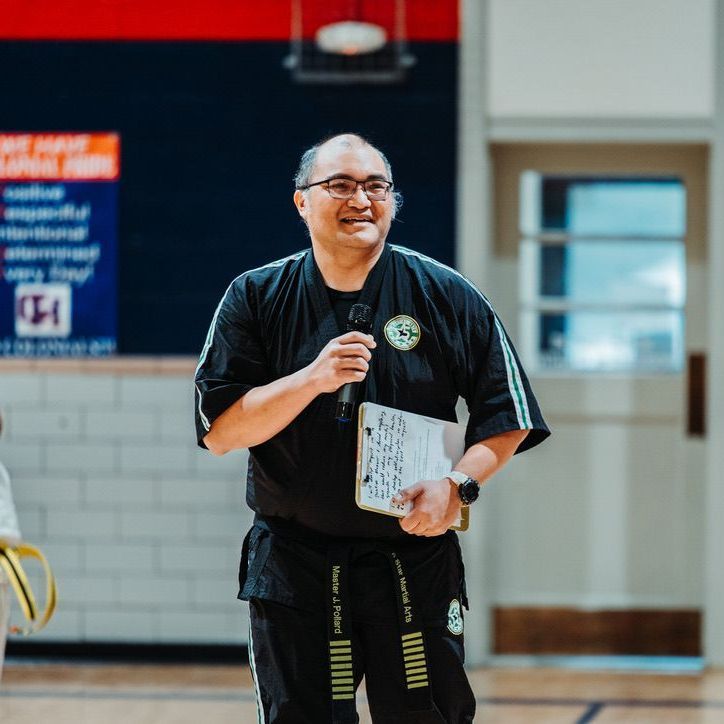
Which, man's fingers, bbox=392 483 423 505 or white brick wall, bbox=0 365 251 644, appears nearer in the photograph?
man's fingers, bbox=392 483 423 505

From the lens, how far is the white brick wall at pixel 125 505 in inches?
196

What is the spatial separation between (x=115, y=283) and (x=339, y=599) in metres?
3.06

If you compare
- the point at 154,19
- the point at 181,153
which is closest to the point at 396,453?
the point at 181,153

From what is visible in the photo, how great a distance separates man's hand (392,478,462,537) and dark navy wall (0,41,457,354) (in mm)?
2915

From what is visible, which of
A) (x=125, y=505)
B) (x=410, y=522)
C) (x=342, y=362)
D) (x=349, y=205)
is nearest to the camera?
(x=342, y=362)

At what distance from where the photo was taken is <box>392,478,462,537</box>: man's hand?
2.18m

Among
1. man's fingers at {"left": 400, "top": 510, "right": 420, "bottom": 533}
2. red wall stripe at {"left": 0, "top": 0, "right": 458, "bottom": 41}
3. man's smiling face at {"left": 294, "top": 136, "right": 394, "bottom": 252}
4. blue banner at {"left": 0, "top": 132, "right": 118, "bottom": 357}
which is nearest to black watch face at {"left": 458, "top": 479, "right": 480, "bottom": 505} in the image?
man's fingers at {"left": 400, "top": 510, "right": 420, "bottom": 533}

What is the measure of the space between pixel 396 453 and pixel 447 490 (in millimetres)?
119

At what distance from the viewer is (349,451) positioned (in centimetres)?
227

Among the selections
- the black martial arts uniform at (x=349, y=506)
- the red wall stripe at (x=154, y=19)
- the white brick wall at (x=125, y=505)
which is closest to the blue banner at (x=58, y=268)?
the white brick wall at (x=125, y=505)

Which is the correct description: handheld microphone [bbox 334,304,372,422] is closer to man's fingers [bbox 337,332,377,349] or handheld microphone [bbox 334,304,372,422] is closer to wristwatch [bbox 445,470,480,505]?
man's fingers [bbox 337,332,377,349]

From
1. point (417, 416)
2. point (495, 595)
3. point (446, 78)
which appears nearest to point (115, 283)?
point (446, 78)

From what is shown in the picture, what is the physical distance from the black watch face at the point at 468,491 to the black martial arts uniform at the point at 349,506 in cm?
12

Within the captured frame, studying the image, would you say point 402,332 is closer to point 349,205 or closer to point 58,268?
point 349,205
